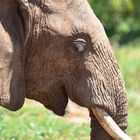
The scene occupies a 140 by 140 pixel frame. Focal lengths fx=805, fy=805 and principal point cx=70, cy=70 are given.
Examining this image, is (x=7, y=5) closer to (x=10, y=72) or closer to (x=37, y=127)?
(x=10, y=72)

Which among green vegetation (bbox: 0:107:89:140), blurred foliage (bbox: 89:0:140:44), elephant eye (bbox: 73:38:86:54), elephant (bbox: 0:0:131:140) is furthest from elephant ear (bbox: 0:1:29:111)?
blurred foliage (bbox: 89:0:140:44)

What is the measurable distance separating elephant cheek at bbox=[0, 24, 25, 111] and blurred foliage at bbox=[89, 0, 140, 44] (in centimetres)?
1539

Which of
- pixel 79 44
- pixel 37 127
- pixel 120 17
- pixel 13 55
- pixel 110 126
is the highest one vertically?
pixel 79 44

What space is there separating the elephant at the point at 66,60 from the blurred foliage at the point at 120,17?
1529 centimetres

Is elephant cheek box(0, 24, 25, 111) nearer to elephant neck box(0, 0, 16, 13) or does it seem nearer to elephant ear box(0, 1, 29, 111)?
elephant ear box(0, 1, 29, 111)

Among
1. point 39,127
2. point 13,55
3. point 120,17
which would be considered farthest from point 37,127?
point 120,17

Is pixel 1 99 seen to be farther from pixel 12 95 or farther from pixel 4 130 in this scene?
pixel 4 130

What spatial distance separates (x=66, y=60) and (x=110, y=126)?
0.48 m

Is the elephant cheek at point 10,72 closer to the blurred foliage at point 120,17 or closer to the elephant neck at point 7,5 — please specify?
the elephant neck at point 7,5

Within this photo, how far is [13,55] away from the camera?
15.4ft

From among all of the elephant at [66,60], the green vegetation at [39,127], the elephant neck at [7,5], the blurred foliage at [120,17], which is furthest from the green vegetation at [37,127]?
the blurred foliage at [120,17]

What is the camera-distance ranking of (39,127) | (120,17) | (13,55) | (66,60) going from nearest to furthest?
(13,55)
(66,60)
(39,127)
(120,17)

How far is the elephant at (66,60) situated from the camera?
4.73 m

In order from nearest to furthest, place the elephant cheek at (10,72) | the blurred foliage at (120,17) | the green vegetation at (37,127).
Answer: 1. the elephant cheek at (10,72)
2. the green vegetation at (37,127)
3. the blurred foliage at (120,17)
